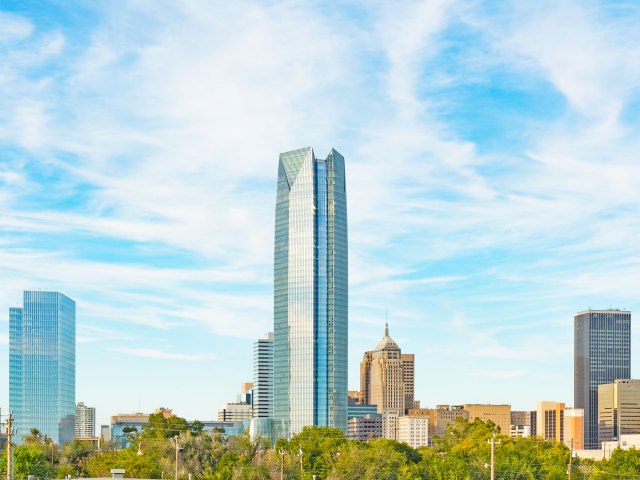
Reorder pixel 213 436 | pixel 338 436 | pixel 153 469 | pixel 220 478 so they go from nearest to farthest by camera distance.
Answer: pixel 220 478, pixel 153 469, pixel 213 436, pixel 338 436

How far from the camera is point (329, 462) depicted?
11831 cm

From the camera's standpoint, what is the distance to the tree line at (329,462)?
332 feet

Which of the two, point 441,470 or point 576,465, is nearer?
point 441,470

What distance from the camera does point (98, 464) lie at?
120m

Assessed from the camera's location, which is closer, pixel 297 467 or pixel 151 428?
pixel 297 467

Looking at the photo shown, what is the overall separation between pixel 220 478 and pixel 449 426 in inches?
2252

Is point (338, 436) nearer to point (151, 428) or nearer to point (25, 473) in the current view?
point (151, 428)

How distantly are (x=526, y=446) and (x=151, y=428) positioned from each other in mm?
57206

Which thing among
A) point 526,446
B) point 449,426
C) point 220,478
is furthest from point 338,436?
point 220,478

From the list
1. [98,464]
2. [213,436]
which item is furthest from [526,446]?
[98,464]

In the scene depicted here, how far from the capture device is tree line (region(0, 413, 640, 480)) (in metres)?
101

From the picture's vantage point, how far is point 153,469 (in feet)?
365

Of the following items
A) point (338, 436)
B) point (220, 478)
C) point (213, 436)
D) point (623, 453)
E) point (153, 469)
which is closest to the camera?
point (220, 478)

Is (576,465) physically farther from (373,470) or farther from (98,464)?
(98,464)
